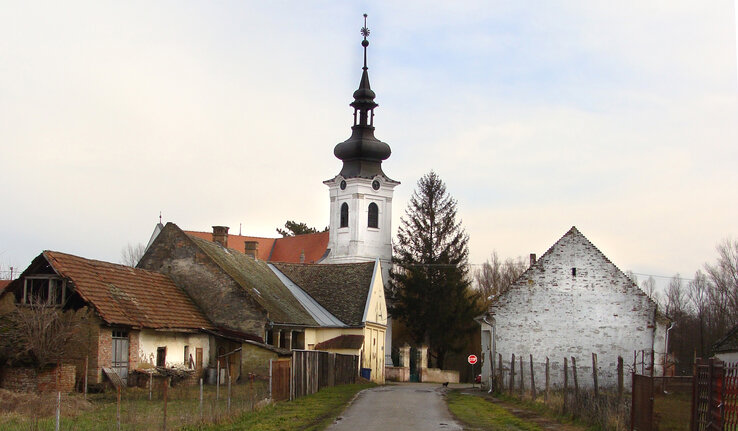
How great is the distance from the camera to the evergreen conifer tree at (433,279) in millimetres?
64750

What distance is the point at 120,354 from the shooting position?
28.4 metres

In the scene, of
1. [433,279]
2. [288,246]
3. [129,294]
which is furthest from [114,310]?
[288,246]

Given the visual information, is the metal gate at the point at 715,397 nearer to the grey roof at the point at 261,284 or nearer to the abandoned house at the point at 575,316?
the abandoned house at the point at 575,316

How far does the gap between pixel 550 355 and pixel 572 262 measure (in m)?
3.66

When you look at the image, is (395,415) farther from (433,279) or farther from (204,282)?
(433,279)

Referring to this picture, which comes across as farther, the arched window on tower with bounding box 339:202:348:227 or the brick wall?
the arched window on tower with bounding box 339:202:348:227

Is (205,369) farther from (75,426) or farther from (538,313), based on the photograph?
(75,426)

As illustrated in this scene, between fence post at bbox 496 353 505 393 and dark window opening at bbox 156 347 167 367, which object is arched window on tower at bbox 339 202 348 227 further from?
dark window opening at bbox 156 347 167 367

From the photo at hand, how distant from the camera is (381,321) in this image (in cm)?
5194

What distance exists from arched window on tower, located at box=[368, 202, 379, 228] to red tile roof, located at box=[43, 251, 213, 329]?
37299 mm

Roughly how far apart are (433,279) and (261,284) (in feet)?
86.7

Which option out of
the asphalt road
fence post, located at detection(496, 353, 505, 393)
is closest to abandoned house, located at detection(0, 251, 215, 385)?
the asphalt road

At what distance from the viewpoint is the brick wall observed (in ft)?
81.7

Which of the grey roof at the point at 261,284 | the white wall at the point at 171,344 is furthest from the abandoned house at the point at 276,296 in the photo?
the white wall at the point at 171,344
